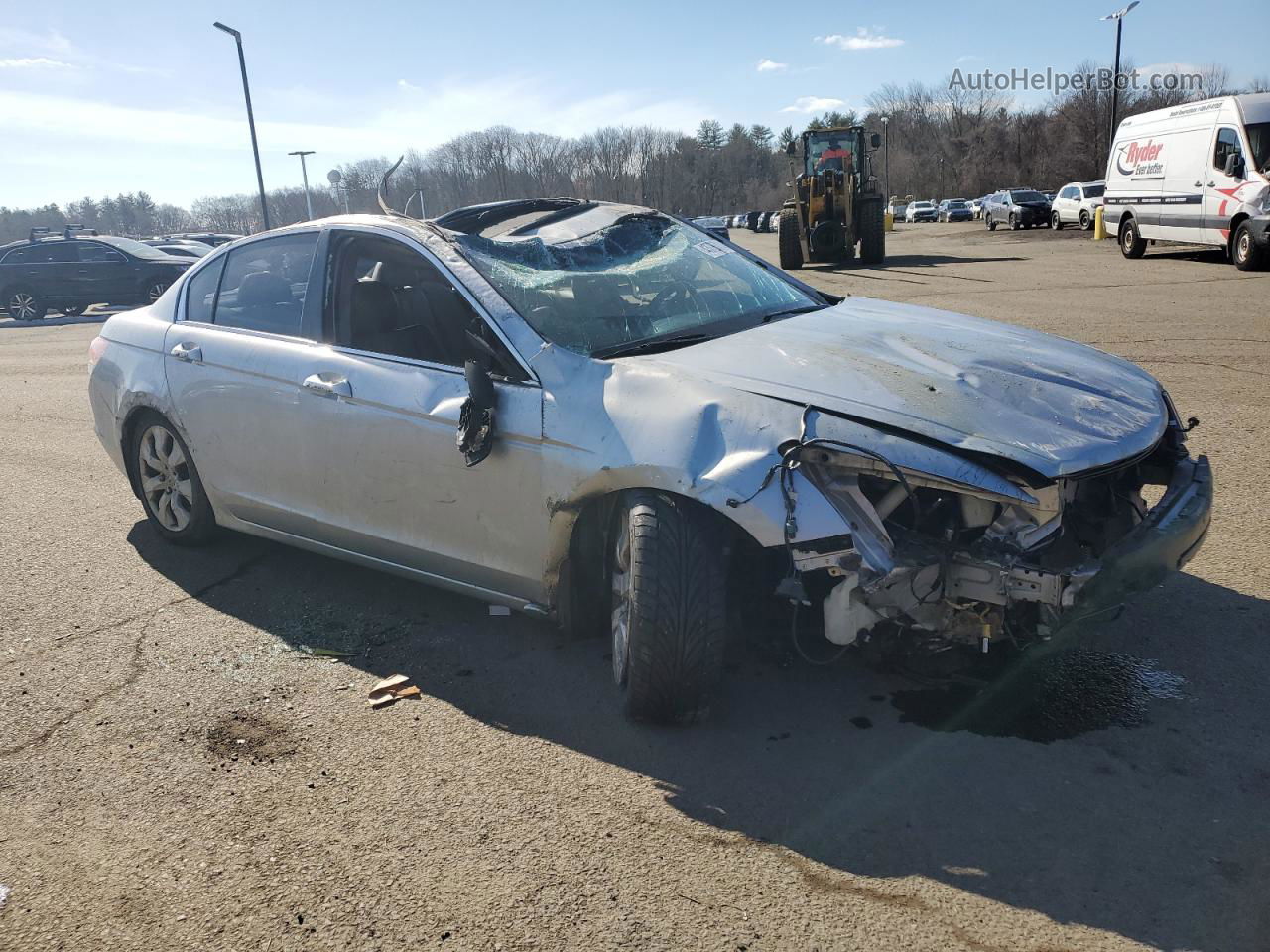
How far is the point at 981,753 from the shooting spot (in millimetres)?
3064

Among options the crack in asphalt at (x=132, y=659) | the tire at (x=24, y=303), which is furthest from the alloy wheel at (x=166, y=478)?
the tire at (x=24, y=303)

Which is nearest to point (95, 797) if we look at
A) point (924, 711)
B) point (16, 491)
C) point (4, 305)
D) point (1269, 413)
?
point (924, 711)

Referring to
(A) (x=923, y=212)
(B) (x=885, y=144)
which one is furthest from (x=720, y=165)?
(B) (x=885, y=144)

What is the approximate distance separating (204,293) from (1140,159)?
20.8m

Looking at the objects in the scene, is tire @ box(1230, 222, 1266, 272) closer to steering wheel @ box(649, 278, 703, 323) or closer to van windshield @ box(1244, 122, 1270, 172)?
van windshield @ box(1244, 122, 1270, 172)

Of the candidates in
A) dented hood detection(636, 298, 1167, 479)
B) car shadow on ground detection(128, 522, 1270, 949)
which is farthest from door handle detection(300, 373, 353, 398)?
dented hood detection(636, 298, 1167, 479)

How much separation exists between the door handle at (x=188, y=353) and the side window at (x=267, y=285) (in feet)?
0.55

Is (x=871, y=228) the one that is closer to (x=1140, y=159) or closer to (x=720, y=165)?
(x=1140, y=159)

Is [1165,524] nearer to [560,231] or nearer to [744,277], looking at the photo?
[744,277]

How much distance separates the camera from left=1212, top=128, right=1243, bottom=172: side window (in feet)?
57.8

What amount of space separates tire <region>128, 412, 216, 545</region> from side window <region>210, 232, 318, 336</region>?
0.67m

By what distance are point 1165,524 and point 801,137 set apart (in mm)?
23571

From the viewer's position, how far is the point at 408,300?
419cm

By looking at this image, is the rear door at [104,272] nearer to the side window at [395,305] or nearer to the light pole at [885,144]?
the light pole at [885,144]
